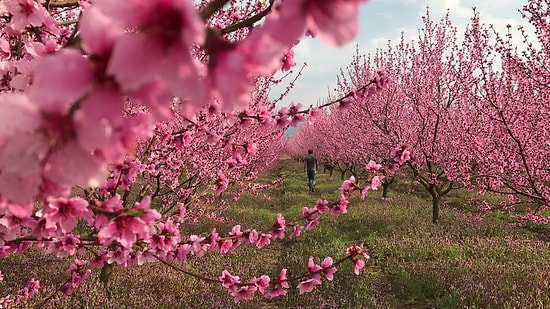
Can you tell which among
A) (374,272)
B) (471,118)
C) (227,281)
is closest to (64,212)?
(227,281)

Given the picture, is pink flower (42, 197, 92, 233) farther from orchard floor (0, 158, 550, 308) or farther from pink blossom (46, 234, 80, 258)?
orchard floor (0, 158, 550, 308)

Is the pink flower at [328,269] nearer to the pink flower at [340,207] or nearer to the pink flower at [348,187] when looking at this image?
the pink flower at [340,207]

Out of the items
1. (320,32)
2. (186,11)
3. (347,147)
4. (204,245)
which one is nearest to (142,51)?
(186,11)

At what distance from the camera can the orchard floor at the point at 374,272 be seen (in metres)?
6.21

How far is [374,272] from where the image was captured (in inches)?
323

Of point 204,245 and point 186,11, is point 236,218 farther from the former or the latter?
point 186,11

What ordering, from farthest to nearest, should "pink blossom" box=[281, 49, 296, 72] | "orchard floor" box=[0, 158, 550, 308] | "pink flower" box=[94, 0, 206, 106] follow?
"orchard floor" box=[0, 158, 550, 308] → "pink blossom" box=[281, 49, 296, 72] → "pink flower" box=[94, 0, 206, 106]

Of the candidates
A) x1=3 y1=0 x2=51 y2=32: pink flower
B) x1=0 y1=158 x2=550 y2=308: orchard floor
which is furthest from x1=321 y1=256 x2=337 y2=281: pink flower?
x1=0 y1=158 x2=550 y2=308: orchard floor

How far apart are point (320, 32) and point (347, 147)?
913 inches

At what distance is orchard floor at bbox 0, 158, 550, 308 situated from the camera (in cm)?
621

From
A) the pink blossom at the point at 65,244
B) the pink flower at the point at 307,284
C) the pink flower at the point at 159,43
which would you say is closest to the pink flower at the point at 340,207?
the pink flower at the point at 307,284

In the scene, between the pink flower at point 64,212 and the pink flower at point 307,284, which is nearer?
the pink flower at point 64,212

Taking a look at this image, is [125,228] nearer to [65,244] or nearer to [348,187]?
[65,244]

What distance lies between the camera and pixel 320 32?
601mm
